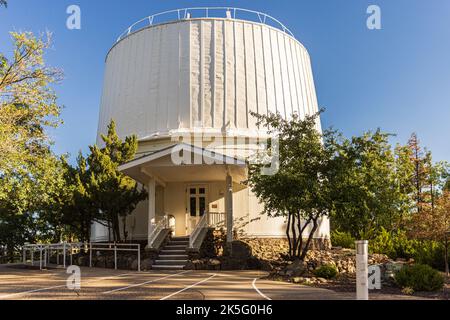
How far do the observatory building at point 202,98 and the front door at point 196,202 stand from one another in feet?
0.16

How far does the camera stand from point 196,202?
74.8 feet

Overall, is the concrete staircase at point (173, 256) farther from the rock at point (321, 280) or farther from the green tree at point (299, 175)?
the rock at point (321, 280)

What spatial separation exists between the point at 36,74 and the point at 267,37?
46.6ft

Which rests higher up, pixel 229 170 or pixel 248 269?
pixel 229 170

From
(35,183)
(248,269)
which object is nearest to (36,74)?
(35,183)

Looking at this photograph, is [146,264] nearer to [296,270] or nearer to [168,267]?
[168,267]

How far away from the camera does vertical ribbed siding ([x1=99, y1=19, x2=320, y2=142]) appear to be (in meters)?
24.4

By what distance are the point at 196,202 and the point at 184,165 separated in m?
4.72

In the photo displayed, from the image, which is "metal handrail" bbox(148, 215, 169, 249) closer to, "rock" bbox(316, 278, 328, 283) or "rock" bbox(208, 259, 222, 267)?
"rock" bbox(208, 259, 222, 267)

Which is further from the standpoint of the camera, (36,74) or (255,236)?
(255,236)

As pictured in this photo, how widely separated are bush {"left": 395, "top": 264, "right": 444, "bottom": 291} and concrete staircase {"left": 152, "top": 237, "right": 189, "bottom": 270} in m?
8.20

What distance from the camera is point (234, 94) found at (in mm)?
24594
